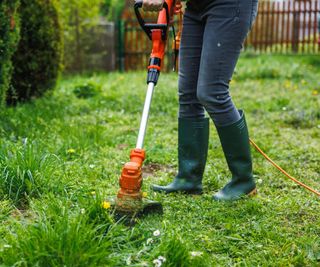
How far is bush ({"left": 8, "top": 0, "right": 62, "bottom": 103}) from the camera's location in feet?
20.8

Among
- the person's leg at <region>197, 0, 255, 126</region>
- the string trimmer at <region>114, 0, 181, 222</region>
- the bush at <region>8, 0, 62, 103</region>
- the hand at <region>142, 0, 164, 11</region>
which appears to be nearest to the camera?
the string trimmer at <region>114, 0, 181, 222</region>

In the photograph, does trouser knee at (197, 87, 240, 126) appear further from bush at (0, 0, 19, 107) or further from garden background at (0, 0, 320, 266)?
bush at (0, 0, 19, 107)

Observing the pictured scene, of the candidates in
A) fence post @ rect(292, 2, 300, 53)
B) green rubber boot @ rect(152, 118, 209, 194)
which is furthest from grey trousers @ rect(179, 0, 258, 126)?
fence post @ rect(292, 2, 300, 53)

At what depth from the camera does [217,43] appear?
3141 millimetres

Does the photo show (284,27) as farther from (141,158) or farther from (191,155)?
(141,158)

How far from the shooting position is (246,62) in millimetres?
11492

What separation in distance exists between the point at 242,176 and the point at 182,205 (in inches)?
16.8

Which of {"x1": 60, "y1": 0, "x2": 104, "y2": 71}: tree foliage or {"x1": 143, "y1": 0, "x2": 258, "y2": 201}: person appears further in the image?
{"x1": 60, "y1": 0, "x2": 104, "y2": 71}: tree foliage

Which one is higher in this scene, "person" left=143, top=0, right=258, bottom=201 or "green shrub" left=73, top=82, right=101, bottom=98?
"person" left=143, top=0, right=258, bottom=201

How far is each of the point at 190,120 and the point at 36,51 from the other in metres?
3.48

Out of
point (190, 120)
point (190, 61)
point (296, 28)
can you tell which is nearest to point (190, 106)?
point (190, 120)

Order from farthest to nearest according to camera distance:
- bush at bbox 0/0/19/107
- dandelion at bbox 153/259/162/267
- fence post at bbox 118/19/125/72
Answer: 1. fence post at bbox 118/19/125/72
2. bush at bbox 0/0/19/107
3. dandelion at bbox 153/259/162/267

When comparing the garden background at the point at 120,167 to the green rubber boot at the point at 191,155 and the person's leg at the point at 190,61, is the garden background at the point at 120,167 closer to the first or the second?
the green rubber boot at the point at 191,155

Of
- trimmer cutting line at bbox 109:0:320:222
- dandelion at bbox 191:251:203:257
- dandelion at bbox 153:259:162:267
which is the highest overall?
trimmer cutting line at bbox 109:0:320:222
